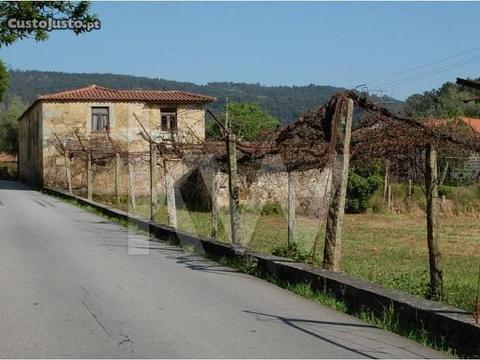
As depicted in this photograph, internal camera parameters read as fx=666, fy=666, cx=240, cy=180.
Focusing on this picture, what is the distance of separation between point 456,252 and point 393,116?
8.94m

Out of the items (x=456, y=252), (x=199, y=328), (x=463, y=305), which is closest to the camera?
(x=199, y=328)

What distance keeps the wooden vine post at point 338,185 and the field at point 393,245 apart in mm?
730

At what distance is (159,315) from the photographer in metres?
7.29

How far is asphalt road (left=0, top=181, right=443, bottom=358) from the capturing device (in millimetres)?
5867

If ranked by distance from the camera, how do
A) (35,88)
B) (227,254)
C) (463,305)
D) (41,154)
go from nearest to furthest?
1. (463,305)
2. (227,254)
3. (41,154)
4. (35,88)

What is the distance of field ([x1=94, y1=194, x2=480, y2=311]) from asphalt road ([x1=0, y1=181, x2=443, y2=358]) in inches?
62.9

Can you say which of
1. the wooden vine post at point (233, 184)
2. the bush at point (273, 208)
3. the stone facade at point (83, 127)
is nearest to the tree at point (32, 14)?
the wooden vine post at point (233, 184)

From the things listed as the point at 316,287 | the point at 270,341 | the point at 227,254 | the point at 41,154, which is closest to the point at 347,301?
the point at 316,287

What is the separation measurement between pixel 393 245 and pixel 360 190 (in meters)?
12.6

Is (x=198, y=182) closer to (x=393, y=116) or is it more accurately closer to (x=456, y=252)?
(x=456, y=252)

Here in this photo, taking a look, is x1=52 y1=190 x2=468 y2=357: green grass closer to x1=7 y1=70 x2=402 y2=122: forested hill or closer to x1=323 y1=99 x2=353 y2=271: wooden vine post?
x1=323 y1=99 x2=353 y2=271: wooden vine post

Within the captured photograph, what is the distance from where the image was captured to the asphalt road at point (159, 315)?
5.87 meters

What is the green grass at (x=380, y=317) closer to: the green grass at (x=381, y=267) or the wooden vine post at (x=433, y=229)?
the green grass at (x=381, y=267)

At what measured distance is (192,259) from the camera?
40.5ft
